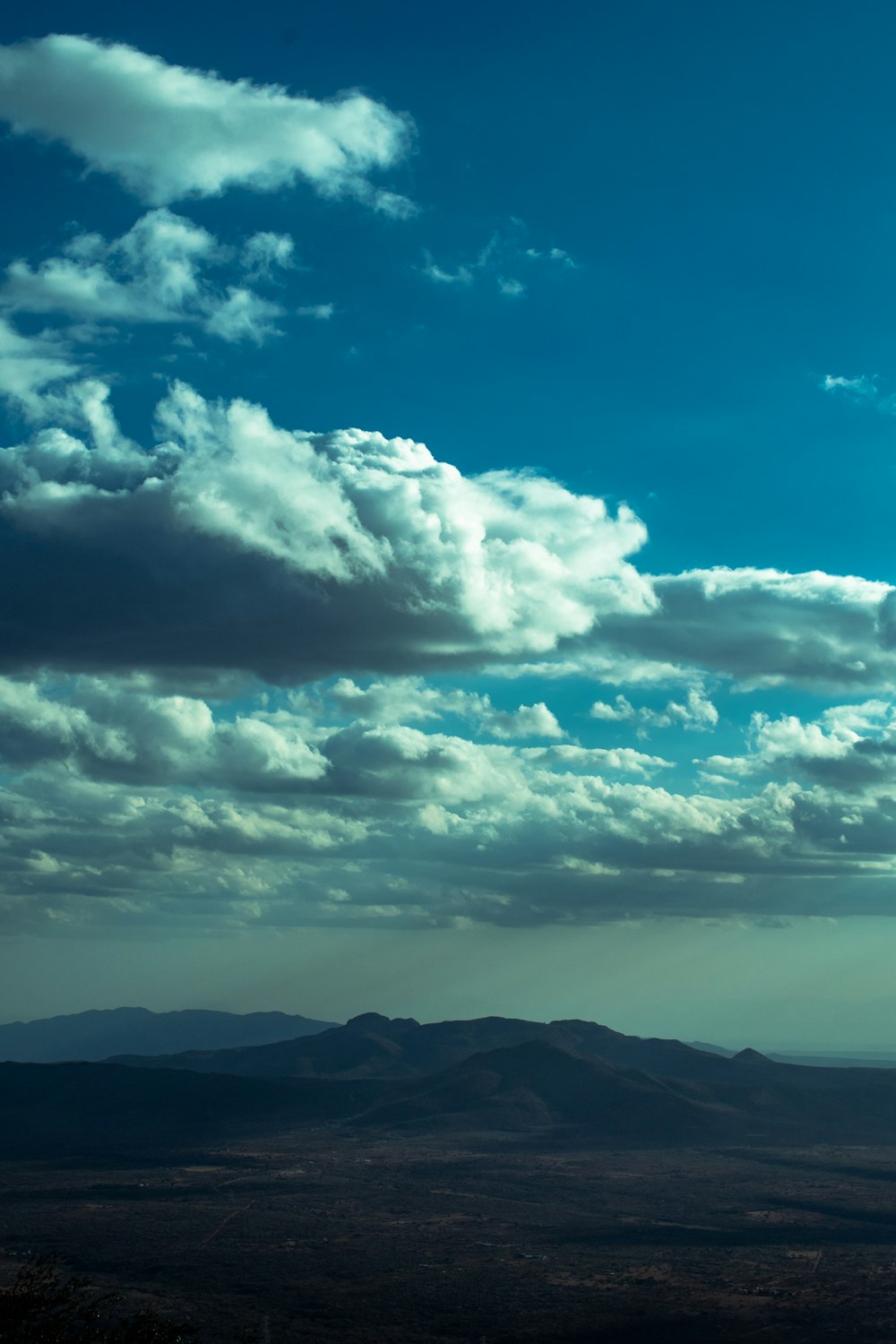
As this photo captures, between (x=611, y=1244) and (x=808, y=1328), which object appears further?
(x=611, y=1244)

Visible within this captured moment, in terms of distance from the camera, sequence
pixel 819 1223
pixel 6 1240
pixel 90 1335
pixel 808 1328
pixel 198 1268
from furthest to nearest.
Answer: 1. pixel 819 1223
2. pixel 6 1240
3. pixel 198 1268
4. pixel 808 1328
5. pixel 90 1335

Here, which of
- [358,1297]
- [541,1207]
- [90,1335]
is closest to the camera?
[90,1335]

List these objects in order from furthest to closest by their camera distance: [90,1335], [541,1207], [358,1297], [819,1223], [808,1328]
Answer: [541,1207] < [819,1223] < [358,1297] < [808,1328] < [90,1335]

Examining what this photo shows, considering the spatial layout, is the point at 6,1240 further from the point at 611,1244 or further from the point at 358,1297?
the point at 611,1244

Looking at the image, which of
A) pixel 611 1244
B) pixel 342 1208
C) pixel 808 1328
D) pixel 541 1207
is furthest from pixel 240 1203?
pixel 808 1328

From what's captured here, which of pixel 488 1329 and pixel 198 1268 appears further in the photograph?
pixel 198 1268

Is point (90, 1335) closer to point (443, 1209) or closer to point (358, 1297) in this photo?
point (358, 1297)

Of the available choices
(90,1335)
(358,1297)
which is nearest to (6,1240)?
(358,1297)

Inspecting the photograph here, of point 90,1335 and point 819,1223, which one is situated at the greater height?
point 90,1335

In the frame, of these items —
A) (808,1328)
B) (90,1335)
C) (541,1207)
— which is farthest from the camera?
(541,1207)
